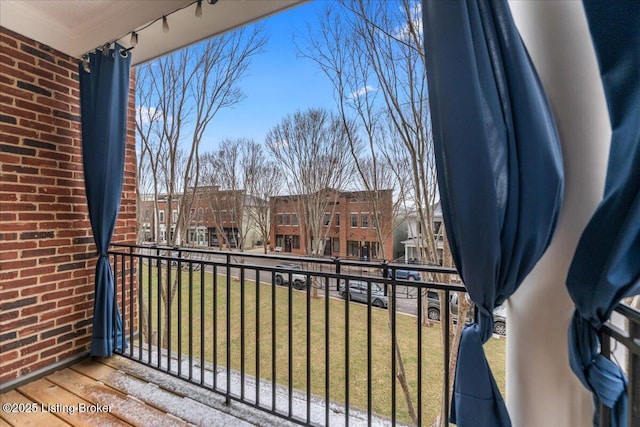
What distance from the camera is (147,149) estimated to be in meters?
4.56

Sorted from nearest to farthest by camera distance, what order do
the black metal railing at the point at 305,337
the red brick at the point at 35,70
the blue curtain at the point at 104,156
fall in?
the black metal railing at the point at 305,337 < the red brick at the point at 35,70 < the blue curtain at the point at 104,156

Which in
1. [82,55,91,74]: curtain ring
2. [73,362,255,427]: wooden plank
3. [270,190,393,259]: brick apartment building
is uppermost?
[82,55,91,74]: curtain ring

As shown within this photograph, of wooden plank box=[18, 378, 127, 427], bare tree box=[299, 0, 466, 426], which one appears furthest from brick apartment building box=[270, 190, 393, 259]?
wooden plank box=[18, 378, 127, 427]

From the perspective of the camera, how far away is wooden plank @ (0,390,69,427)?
136cm

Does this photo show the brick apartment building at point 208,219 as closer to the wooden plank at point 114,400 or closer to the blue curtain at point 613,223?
→ the wooden plank at point 114,400

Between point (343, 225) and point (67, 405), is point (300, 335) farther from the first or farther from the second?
point (67, 405)

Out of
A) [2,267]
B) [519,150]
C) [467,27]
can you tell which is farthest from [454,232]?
[2,267]

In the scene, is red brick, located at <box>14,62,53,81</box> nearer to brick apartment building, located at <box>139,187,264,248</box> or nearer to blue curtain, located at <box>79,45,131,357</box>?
blue curtain, located at <box>79,45,131,357</box>

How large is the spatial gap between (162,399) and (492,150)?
1.95 meters

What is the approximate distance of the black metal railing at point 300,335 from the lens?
1294 mm

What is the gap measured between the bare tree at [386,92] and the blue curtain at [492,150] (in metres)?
2.11

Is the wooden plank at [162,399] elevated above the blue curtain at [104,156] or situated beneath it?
situated beneath

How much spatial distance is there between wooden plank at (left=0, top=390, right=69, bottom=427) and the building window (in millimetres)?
2695

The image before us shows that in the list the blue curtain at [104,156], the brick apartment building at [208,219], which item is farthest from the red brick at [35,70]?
the brick apartment building at [208,219]
